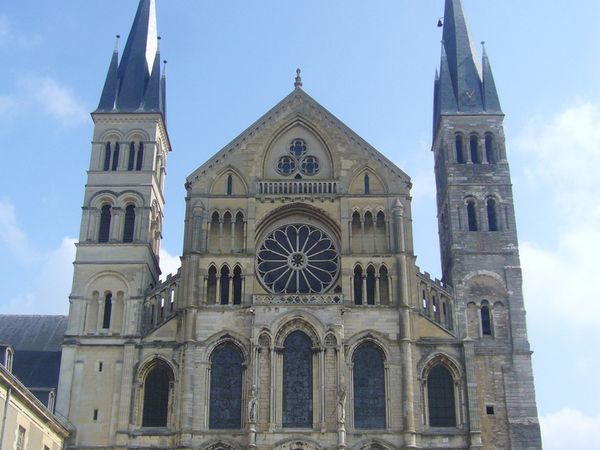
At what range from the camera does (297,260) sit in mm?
44531

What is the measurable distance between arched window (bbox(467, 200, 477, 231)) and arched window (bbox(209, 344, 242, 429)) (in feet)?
43.9

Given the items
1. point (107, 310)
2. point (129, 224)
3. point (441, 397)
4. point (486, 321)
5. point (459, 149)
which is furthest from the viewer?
point (459, 149)

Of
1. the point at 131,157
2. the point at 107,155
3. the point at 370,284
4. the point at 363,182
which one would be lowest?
the point at 370,284

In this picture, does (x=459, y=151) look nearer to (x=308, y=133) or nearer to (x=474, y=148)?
(x=474, y=148)

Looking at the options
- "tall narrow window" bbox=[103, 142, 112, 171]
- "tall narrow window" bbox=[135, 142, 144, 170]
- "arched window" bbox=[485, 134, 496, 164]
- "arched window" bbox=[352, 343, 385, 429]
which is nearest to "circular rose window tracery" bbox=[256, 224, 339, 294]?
"arched window" bbox=[352, 343, 385, 429]

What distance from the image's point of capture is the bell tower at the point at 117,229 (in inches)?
1662

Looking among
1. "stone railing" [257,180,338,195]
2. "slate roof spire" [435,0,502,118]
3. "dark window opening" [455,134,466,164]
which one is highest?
"slate roof spire" [435,0,502,118]

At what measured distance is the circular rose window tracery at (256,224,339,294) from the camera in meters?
44.0

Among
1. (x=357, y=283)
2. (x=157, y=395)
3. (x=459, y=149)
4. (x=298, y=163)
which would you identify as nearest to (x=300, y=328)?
(x=357, y=283)

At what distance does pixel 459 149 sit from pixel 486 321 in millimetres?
9774

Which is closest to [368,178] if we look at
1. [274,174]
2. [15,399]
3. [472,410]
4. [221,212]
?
[274,174]

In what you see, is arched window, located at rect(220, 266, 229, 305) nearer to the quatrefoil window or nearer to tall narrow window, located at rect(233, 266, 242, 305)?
tall narrow window, located at rect(233, 266, 242, 305)

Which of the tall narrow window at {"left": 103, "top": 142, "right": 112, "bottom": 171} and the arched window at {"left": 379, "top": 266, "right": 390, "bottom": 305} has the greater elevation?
the tall narrow window at {"left": 103, "top": 142, "right": 112, "bottom": 171}

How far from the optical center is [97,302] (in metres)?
44.1
